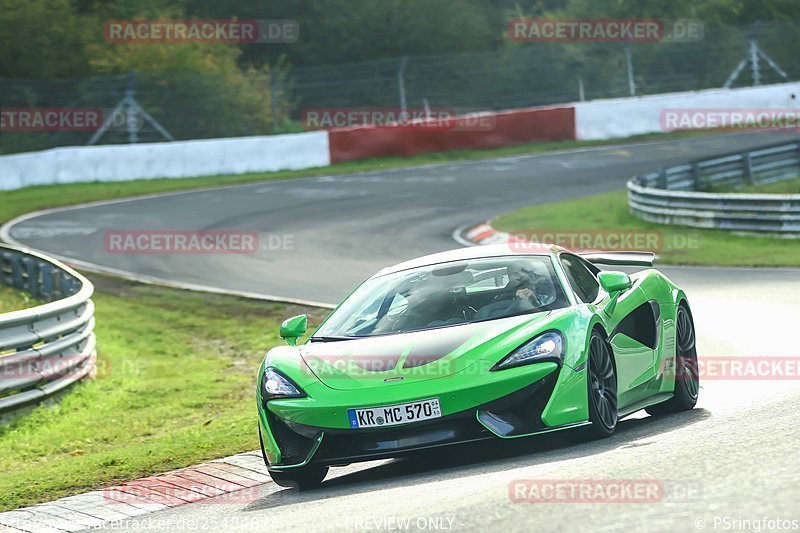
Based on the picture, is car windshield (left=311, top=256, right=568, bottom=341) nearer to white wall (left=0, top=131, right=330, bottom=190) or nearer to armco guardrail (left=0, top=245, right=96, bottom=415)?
armco guardrail (left=0, top=245, right=96, bottom=415)

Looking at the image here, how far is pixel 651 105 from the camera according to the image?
38281 mm

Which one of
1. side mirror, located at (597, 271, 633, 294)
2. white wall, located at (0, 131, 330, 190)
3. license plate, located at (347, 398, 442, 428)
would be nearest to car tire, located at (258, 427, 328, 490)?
license plate, located at (347, 398, 442, 428)

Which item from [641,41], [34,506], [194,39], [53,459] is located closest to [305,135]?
[194,39]

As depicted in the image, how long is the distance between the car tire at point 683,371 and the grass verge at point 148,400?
2857 mm

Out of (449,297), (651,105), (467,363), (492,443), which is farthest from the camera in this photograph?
(651,105)

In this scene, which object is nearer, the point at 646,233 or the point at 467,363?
the point at 467,363

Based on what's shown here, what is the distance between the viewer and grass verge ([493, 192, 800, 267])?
20109 millimetres

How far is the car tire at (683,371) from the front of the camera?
Answer: 9.16 meters

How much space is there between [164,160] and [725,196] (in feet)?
50.8

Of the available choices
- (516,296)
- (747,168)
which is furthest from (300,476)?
(747,168)

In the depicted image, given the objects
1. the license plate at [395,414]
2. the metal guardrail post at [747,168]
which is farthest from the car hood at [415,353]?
the metal guardrail post at [747,168]

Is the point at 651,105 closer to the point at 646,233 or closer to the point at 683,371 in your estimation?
the point at 646,233

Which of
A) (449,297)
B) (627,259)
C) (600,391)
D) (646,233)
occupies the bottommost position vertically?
(646,233)

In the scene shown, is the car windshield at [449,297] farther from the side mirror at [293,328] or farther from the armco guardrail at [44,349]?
the armco guardrail at [44,349]
